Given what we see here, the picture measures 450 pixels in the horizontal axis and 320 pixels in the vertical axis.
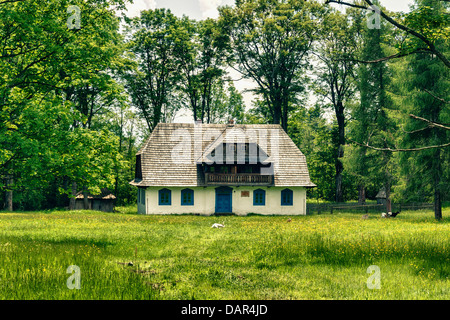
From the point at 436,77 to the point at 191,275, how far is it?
24792 millimetres

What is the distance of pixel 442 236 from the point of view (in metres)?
16.0

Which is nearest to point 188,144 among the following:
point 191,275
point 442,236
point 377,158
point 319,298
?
point 377,158

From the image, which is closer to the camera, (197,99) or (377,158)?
(377,158)

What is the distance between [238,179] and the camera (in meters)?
35.1

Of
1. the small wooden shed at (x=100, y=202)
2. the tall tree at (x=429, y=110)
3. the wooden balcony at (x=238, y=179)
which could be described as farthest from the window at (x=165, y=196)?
the tall tree at (x=429, y=110)

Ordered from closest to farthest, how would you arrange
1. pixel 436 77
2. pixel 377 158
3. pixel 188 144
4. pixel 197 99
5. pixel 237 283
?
1. pixel 237 283
2. pixel 436 77
3. pixel 377 158
4. pixel 188 144
5. pixel 197 99

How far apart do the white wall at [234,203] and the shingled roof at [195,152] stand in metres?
1.02

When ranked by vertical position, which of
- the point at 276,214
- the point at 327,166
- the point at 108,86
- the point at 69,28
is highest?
the point at 69,28

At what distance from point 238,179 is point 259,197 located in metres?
2.99

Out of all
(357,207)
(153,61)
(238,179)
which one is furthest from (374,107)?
(153,61)

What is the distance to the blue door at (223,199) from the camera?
35906mm
